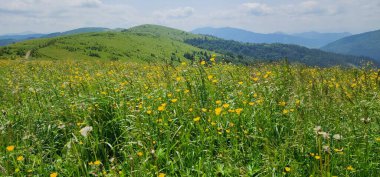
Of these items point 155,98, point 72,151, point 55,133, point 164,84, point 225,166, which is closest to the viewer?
point 225,166

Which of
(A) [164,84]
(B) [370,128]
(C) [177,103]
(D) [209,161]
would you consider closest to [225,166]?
(D) [209,161]

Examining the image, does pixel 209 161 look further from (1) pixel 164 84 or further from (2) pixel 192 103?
(1) pixel 164 84

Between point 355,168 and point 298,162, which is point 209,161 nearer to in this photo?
point 298,162

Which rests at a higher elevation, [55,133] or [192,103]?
[192,103]

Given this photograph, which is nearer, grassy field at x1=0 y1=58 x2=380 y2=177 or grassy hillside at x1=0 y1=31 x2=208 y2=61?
grassy field at x1=0 y1=58 x2=380 y2=177

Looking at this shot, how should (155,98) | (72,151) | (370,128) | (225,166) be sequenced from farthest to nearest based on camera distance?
(155,98) < (370,128) < (72,151) < (225,166)

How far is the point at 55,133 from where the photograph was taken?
4.72 meters

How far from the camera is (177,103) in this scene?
5332mm

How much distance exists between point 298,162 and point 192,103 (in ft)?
7.16

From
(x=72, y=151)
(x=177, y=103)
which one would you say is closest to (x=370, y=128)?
(x=177, y=103)

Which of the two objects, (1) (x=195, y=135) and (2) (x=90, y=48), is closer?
(1) (x=195, y=135)

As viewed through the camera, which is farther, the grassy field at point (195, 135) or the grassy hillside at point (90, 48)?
the grassy hillside at point (90, 48)

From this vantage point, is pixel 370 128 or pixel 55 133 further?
pixel 55 133

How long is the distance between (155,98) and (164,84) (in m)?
0.98
